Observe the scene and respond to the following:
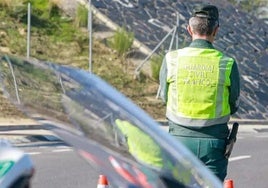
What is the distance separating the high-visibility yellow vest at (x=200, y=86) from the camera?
5895 millimetres

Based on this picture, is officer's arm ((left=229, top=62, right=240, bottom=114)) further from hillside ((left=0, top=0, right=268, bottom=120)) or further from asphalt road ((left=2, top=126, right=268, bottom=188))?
hillside ((left=0, top=0, right=268, bottom=120))

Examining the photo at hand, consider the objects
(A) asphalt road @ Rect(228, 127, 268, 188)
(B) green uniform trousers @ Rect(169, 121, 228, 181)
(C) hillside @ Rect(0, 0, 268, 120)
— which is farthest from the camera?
(C) hillside @ Rect(0, 0, 268, 120)

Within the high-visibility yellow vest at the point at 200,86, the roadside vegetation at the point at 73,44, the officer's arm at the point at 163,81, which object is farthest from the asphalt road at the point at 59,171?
the roadside vegetation at the point at 73,44

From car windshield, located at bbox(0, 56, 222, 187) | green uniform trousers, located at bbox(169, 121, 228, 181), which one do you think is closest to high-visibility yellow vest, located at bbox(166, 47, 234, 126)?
green uniform trousers, located at bbox(169, 121, 228, 181)

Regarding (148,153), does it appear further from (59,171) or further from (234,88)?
(59,171)

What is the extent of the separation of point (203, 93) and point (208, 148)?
328 millimetres

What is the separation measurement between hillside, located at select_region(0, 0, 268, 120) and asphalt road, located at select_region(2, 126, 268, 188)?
8.15 meters

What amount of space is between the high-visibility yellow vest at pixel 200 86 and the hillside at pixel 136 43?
20.5m

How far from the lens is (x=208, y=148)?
19.2 ft

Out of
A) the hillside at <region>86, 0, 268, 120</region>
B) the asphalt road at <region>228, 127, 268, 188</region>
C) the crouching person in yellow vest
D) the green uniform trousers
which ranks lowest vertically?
the hillside at <region>86, 0, 268, 120</region>

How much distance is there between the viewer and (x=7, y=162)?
10.7ft

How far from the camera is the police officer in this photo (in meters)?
5.87

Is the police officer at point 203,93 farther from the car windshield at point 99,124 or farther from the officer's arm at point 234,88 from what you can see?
the car windshield at point 99,124

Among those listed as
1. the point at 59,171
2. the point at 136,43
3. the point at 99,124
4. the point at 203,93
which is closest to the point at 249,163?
the point at 59,171
